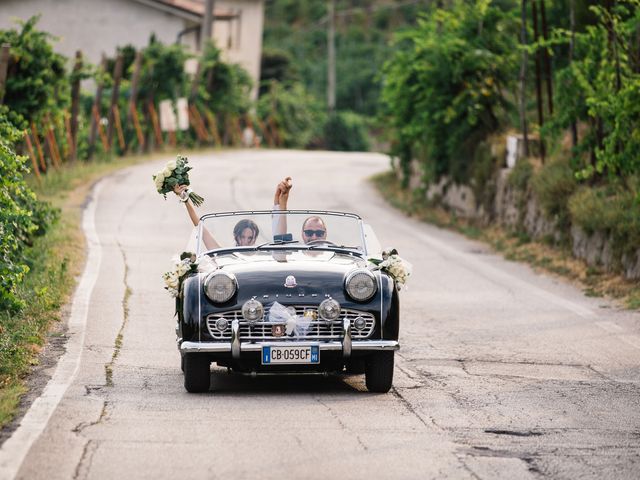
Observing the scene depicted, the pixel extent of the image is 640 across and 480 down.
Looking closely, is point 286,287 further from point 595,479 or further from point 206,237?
point 595,479

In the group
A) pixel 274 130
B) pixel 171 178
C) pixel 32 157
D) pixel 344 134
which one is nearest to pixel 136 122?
pixel 32 157

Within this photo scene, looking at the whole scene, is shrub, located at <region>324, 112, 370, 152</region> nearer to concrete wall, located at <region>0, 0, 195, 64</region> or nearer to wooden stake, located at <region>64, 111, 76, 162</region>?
concrete wall, located at <region>0, 0, 195, 64</region>

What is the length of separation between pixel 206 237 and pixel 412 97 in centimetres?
1735

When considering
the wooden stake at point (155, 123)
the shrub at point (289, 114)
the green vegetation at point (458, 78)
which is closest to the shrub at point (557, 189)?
the green vegetation at point (458, 78)

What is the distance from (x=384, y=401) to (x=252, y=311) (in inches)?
46.1

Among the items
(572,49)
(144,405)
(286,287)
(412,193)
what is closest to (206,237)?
(286,287)

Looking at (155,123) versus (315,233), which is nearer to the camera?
(315,233)

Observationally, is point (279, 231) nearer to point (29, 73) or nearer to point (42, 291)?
point (42, 291)

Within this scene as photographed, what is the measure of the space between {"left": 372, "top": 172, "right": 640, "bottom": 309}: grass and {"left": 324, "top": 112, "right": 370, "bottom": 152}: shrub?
31.2 metres

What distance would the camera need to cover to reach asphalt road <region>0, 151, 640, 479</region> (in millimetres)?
7273

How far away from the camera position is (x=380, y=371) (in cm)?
973

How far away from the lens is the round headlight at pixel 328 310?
9586mm

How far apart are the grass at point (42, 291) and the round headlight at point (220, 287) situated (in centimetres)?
152

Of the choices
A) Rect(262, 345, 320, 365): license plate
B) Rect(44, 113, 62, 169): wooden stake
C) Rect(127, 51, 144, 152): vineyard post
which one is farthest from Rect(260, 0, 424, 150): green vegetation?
Rect(262, 345, 320, 365): license plate
